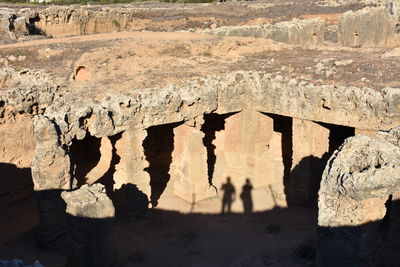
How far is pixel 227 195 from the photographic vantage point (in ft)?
53.7

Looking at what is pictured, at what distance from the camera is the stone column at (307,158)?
1447 centimetres

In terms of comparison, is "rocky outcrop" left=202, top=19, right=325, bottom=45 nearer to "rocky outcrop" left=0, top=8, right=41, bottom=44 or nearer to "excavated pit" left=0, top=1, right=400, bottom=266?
"excavated pit" left=0, top=1, right=400, bottom=266

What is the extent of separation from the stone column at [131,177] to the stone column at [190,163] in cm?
154

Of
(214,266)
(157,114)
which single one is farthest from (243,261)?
(157,114)

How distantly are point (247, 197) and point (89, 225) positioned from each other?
6.80m

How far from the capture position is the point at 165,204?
15.8 m

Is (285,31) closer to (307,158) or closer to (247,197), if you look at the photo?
(307,158)

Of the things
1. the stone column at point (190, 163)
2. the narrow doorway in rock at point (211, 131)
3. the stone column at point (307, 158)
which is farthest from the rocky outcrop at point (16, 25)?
the stone column at point (307, 158)

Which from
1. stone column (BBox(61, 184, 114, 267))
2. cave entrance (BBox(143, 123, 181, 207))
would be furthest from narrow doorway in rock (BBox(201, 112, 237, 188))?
stone column (BBox(61, 184, 114, 267))

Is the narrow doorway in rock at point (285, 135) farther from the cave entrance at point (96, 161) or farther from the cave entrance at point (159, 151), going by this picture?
the cave entrance at point (96, 161)

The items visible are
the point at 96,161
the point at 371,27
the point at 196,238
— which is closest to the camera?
the point at 196,238

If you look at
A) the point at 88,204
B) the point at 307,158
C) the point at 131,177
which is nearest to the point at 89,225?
the point at 88,204

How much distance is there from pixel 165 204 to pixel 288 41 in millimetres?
10611

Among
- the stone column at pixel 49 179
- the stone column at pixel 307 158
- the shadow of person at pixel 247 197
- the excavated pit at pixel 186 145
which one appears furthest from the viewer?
the shadow of person at pixel 247 197
